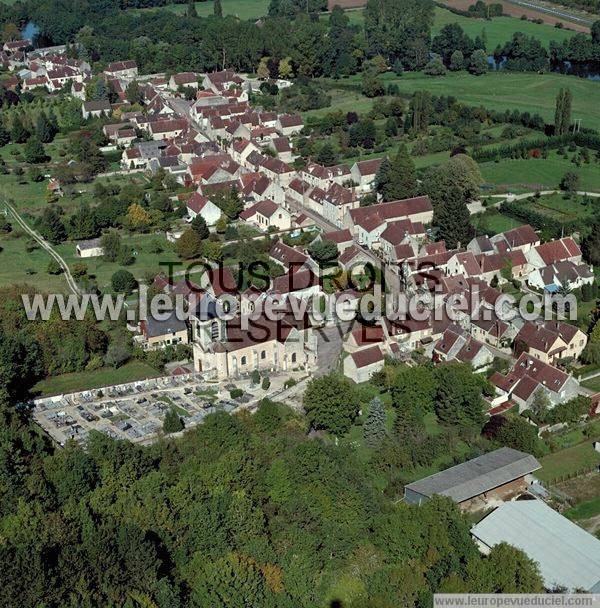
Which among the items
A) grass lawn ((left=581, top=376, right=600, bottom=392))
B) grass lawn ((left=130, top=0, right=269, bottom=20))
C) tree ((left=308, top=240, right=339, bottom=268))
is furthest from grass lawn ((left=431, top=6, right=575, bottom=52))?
grass lawn ((left=581, top=376, right=600, bottom=392))

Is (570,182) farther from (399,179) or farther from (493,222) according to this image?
(399,179)

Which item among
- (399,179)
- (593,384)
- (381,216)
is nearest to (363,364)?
(593,384)

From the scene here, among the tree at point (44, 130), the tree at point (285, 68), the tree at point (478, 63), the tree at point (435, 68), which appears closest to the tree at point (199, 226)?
the tree at point (44, 130)

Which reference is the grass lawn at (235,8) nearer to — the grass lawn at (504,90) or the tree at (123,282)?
the grass lawn at (504,90)

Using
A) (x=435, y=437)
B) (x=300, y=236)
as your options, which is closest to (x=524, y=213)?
(x=300, y=236)

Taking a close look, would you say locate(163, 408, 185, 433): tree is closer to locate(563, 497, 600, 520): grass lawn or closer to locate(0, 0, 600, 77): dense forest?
locate(563, 497, 600, 520): grass lawn
